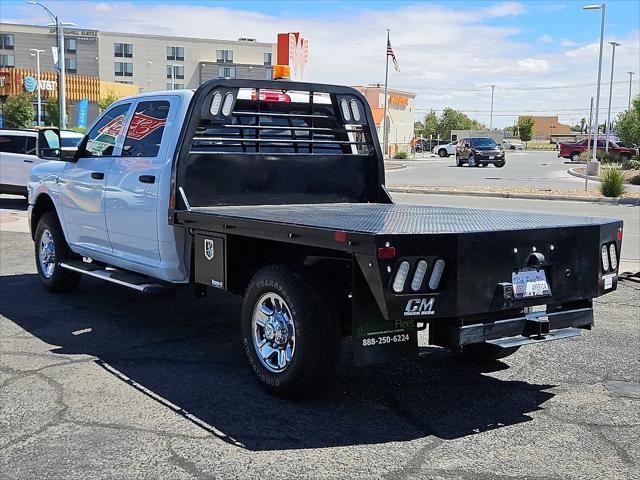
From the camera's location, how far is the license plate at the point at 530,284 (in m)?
4.62

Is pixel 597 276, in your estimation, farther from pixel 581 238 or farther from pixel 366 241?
pixel 366 241

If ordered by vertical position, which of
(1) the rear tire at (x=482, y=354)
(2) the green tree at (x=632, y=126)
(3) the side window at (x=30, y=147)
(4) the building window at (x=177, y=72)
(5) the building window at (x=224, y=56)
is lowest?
(1) the rear tire at (x=482, y=354)

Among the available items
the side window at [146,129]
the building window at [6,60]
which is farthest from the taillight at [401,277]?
the building window at [6,60]

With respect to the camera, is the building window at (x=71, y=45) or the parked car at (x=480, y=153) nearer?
the parked car at (x=480, y=153)

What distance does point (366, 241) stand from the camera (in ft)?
13.8

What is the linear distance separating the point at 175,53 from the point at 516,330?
9703cm

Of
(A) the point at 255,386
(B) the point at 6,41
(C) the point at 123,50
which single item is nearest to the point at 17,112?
(B) the point at 6,41

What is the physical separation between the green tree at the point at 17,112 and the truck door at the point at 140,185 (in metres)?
61.2

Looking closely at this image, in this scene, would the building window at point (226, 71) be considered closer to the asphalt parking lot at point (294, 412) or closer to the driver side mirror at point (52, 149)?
the driver side mirror at point (52, 149)

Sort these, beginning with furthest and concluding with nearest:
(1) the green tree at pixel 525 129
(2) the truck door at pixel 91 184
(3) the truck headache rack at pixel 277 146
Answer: (1) the green tree at pixel 525 129
(2) the truck door at pixel 91 184
(3) the truck headache rack at pixel 277 146

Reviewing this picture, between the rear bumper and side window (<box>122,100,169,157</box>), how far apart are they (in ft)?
10.2

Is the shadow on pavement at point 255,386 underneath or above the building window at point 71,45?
underneath

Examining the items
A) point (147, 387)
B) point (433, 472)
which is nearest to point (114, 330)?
point (147, 387)

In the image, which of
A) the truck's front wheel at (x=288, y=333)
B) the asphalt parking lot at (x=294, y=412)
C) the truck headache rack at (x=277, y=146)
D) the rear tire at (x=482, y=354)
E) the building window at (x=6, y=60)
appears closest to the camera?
the asphalt parking lot at (x=294, y=412)
